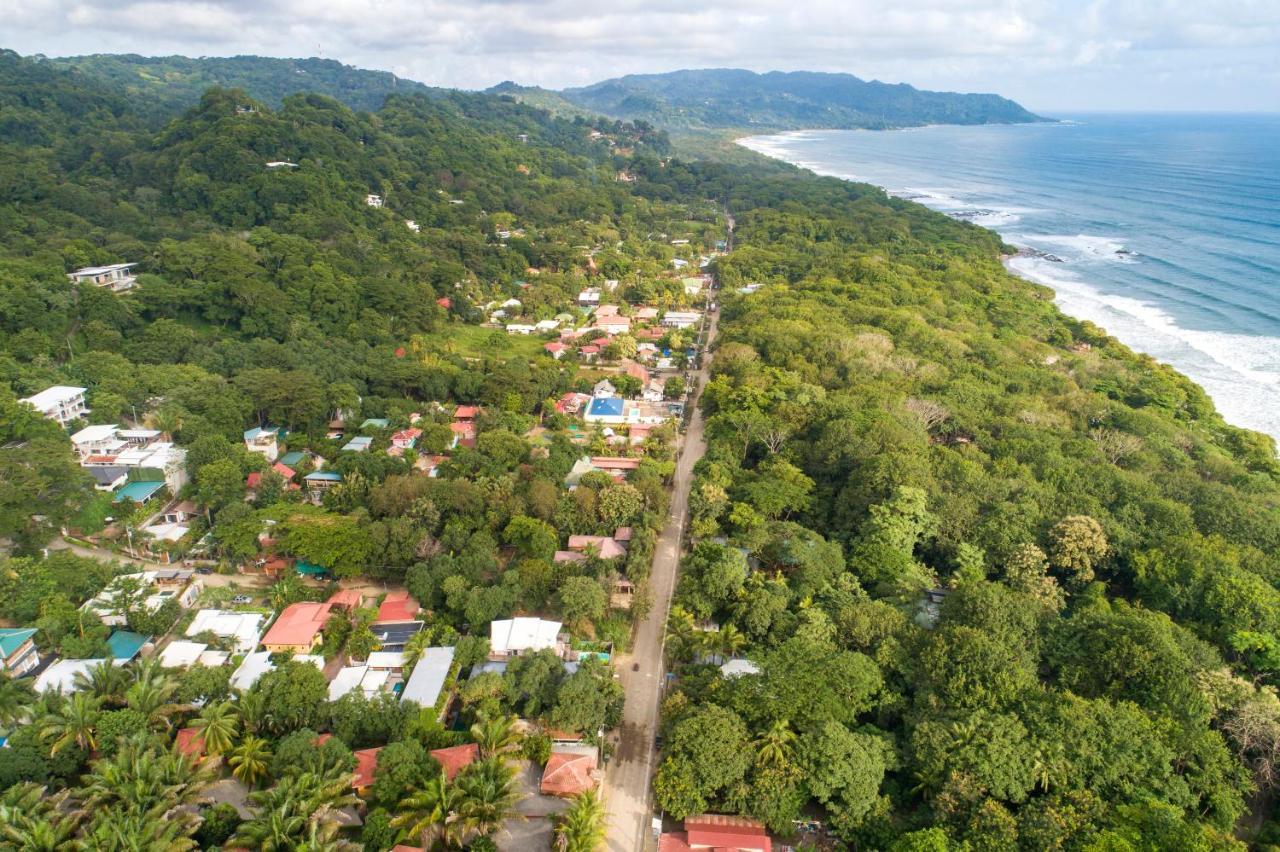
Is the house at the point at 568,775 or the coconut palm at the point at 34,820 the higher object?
the coconut palm at the point at 34,820

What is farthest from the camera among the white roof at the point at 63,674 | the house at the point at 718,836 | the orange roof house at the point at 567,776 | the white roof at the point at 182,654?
the white roof at the point at 182,654

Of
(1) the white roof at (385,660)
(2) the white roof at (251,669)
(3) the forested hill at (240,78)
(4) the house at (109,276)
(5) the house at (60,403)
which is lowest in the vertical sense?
(1) the white roof at (385,660)

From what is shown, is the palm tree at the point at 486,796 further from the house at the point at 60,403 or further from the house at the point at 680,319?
the house at the point at 680,319

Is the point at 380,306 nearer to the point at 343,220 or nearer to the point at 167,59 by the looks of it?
the point at 343,220

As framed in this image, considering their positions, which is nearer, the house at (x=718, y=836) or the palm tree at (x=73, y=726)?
the house at (x=718, y=836)

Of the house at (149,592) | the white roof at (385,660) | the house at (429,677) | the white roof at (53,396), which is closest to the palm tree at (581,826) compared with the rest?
the house at (429,677)

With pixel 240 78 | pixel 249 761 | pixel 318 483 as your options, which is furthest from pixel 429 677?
pixel 240 78

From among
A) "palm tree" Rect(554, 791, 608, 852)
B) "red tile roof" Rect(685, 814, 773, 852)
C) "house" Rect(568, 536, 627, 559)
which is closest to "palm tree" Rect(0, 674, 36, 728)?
"palm tree" Rect(554, 791, 608, 852)

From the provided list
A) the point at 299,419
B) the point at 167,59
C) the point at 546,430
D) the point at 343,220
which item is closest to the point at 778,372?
the point at 546,430
